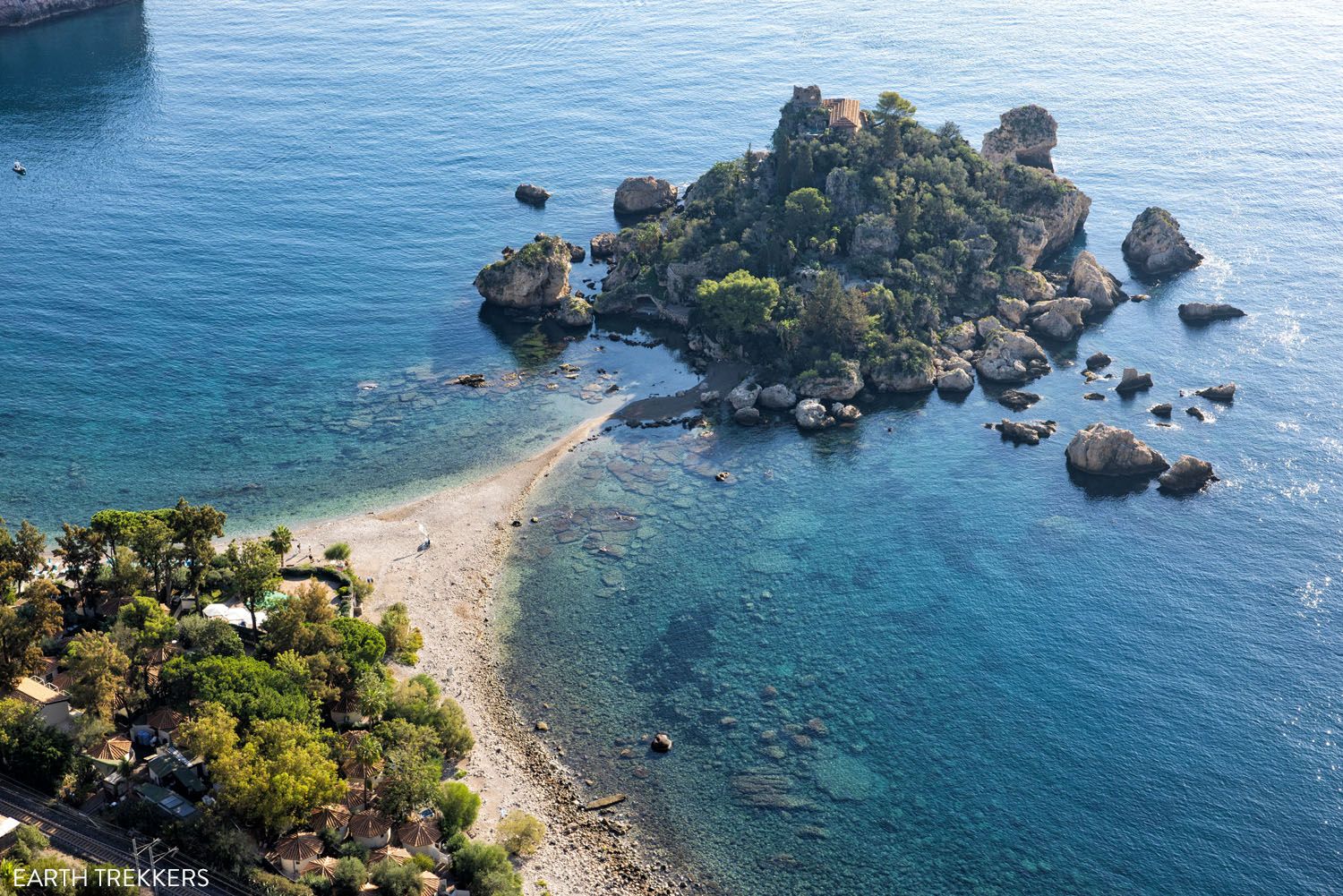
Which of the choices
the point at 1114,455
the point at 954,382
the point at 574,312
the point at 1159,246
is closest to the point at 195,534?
the point at 574,312

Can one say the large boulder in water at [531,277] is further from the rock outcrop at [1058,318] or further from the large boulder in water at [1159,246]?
the large boulder in water at [1159,246]

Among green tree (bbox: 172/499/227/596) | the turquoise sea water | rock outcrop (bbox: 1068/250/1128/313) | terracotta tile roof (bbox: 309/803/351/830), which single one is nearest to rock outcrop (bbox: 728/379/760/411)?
the turquoise sea water

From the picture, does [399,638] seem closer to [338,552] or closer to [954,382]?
[338,552]

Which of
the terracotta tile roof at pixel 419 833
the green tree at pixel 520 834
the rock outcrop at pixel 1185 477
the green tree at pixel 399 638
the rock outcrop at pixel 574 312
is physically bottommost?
the green tree at pixel 520 834

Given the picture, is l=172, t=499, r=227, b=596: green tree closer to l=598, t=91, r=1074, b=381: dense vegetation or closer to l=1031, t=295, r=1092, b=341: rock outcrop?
l=598, t=91, r=1074, b=381: dense vegetation

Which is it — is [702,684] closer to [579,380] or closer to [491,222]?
[579,380]

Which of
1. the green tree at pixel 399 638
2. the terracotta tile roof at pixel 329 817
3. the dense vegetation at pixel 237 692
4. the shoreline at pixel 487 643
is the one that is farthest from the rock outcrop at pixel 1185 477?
the terracotta tile roof at pixel 329 817

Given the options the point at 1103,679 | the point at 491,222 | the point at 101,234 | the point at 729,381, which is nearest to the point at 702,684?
the point at 1103,679

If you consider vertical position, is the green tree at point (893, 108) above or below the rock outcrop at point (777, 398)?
above
